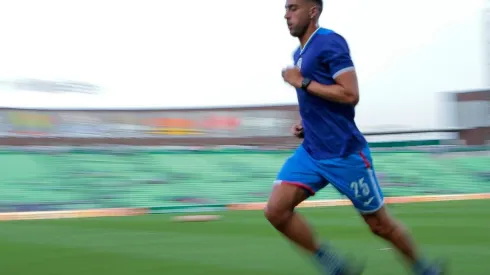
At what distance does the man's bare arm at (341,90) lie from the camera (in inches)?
193

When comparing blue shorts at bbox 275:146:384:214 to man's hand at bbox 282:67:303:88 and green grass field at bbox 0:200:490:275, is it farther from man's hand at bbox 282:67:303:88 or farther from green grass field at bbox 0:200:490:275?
green grass field at bbox 0:200:490:275

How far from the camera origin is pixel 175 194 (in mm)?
21250

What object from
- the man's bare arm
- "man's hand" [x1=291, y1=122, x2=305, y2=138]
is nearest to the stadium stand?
"man's hand" [x1=291, y1=122, x2=305, y2=138]

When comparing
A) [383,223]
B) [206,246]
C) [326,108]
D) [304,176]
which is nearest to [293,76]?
[326,108]

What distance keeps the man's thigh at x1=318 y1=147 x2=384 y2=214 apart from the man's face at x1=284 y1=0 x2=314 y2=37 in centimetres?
89

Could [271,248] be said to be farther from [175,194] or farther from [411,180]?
[411,180]

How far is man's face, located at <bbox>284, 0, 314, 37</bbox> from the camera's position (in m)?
5.15

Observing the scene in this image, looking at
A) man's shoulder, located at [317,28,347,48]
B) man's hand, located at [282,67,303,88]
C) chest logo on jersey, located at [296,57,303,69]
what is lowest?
man's hand, located at [282,67,303,88]

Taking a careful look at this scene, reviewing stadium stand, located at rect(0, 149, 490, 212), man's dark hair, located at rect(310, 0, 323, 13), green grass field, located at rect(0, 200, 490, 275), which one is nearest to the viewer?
man's dark hair, located at rect(310, 0, 323, 13)

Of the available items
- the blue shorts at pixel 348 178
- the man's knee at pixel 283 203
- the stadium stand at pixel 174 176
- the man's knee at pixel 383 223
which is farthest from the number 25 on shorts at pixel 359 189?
the stadium stand at pixel 174 176

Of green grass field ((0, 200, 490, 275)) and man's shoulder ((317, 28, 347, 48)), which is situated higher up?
man's shoulder ((317, 28, 347, 48))

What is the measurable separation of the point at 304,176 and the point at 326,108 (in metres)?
0.47

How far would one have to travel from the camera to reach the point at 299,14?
203 inches

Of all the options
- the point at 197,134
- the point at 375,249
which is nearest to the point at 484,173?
the point at 197,134
